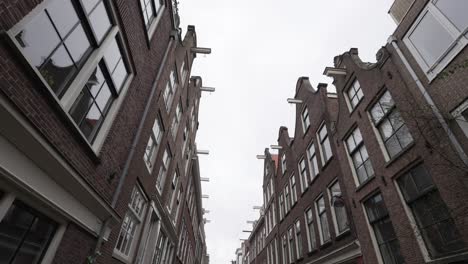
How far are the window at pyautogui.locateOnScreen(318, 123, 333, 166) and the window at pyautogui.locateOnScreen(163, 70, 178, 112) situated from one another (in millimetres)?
8571

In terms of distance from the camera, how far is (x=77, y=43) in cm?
476

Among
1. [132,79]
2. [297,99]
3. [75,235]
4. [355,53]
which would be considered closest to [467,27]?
[355,53]

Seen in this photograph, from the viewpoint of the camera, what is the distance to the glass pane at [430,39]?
23.0ft

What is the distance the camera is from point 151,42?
894 cm

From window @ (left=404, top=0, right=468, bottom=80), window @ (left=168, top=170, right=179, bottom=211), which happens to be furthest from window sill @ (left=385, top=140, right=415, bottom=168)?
window @ (left=168, top=170, right=179, bottom=211)

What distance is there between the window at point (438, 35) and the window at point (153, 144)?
9587mm

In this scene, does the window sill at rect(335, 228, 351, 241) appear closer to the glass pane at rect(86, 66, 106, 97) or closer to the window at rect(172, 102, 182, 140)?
the window at rect(172, 102, 182, 140)

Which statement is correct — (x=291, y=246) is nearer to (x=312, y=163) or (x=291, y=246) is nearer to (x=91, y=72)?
(x=312, y=163)

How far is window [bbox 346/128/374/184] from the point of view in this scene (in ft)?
32.5

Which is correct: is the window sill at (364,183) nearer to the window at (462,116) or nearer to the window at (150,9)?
the window at (462,116)

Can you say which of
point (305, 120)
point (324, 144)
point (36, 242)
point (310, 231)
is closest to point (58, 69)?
point (36, 242)

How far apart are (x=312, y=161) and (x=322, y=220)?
359cm

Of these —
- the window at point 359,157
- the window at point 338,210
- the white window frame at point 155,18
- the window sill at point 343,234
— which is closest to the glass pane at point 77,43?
the white window frame at point 155,18

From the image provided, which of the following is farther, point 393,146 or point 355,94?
point 355,94
